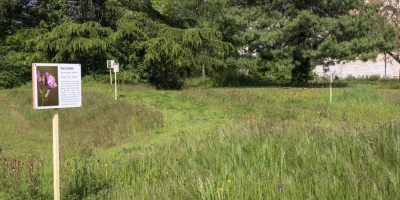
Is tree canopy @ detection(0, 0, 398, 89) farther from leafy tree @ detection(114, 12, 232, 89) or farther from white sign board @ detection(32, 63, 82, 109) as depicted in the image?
white sign board @ detection(32, 63, 82, 109)

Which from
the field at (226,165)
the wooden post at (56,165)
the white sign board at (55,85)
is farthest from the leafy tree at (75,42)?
the wooden post at (56,165)

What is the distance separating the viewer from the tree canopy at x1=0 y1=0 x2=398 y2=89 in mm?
26312

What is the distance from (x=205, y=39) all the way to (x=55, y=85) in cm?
2263

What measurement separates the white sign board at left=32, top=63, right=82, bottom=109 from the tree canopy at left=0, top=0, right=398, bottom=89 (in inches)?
808

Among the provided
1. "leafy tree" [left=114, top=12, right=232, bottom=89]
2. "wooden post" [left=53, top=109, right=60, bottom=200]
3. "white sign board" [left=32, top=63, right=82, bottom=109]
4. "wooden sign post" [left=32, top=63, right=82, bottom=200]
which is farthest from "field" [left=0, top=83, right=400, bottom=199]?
"leafy tree" [left=114, top=12, right=232, bottom=89]

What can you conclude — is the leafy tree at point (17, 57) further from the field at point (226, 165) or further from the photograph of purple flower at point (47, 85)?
the photograph of purple flower at point (47, 85)

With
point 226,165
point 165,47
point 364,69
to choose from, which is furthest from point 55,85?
point 364,69

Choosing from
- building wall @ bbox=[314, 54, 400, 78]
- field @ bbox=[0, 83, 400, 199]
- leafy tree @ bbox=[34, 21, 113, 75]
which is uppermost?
leafy tree @ bbox=[34, 21, 113, 75]

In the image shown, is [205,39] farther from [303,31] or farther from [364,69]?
[364,69]

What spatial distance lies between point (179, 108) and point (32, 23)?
20.5 meters

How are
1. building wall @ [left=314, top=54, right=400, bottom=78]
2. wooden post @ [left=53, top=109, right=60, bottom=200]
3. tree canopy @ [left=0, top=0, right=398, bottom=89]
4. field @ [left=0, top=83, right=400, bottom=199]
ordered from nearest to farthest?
field @ [left=0, top=83, right=400, bottom=199]
wooden post @ [left=53, top=109, right=60, bottom=200]
tree canopy @ [left=0, top=0, right=398, bottom=89]
building wall @ [left=314, top=54, right=400, bottom=78]

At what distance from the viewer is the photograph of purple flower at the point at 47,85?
5461 mm

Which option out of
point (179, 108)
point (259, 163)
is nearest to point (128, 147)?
point (259, 163)

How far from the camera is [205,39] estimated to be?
27891mm
